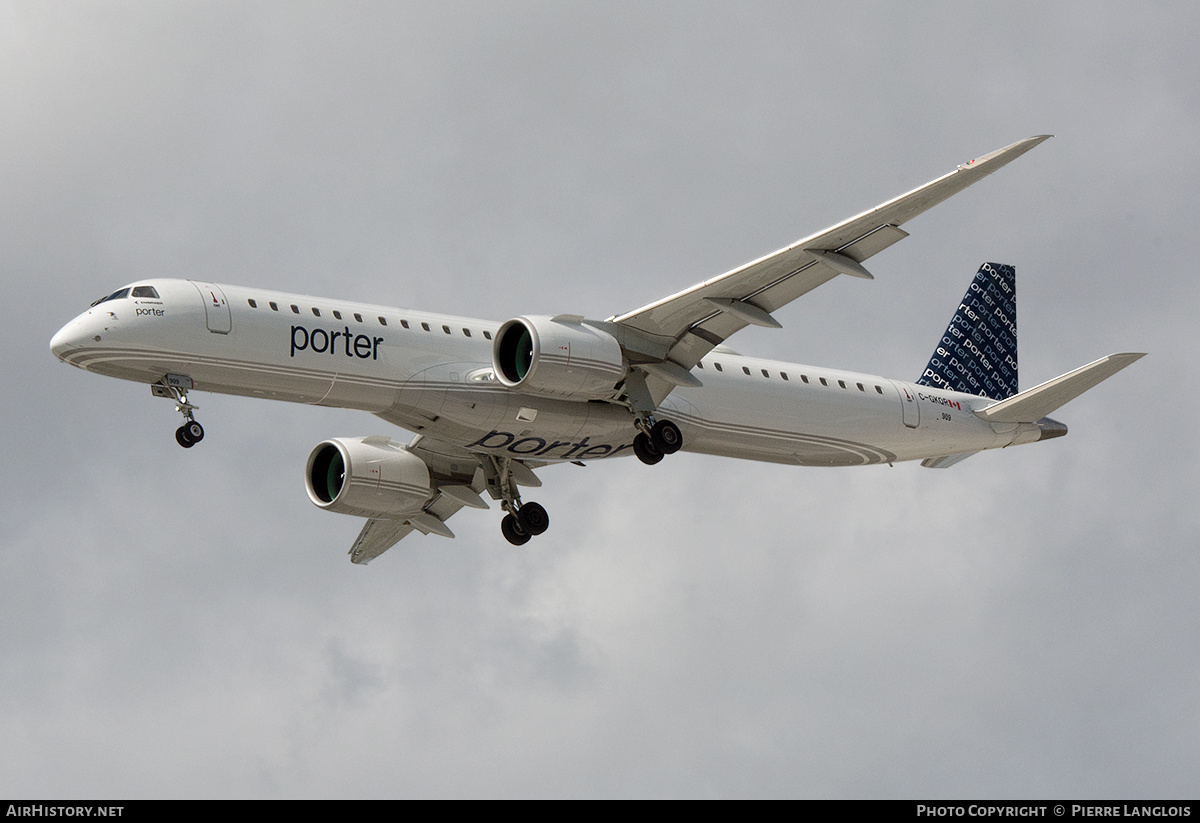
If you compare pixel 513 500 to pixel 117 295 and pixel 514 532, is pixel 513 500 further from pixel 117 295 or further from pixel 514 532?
pixel 117 295

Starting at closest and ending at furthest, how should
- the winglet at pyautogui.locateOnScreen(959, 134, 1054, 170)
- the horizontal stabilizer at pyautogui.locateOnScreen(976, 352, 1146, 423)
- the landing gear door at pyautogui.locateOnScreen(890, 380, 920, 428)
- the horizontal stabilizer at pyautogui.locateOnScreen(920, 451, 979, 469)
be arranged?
the winglet at pyautogui.locateOnScreen(959, 134, 1054, 170) < the horizontal stabilizer at pyautogui.locateOnScreen(976, 352, 1146, 423) < the landing gear door at pyautogui.locateOnScreen(890, 380, 920, 428) < the horizontal stabilizer at pyautogui.locateOnScreen(920, 451, 979, 469)

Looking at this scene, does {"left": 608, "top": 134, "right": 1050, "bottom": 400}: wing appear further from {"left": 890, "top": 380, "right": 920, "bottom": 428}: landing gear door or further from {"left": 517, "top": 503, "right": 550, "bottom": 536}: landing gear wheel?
{"left": 890, "top": 380, "right": 920, "bottom": 428}: landing gear door

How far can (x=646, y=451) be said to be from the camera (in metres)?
39.4

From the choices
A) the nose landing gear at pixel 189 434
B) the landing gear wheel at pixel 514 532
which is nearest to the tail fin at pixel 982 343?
the landing gear wheel at pixel 514 532

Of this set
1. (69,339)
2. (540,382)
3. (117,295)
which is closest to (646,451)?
(540,382)

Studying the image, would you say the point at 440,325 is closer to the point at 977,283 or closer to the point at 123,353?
the point at 123,353

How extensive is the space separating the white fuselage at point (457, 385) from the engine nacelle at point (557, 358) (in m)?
0.86

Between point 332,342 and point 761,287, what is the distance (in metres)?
9.57

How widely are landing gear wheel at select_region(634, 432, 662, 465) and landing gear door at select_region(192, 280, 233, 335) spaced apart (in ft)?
32.3

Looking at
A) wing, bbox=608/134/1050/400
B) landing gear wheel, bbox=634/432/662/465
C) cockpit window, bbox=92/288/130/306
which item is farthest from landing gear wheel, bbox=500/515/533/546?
cockpit window, bbox=92/288/130/306

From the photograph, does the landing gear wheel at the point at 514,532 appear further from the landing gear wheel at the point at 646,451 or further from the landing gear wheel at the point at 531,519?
the landing gear wheel at the point at 646,451

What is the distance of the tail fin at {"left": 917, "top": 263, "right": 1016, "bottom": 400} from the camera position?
46.8 metres

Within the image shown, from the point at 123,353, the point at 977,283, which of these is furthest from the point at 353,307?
the point at 977,283

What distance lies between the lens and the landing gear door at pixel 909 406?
4381 cm
